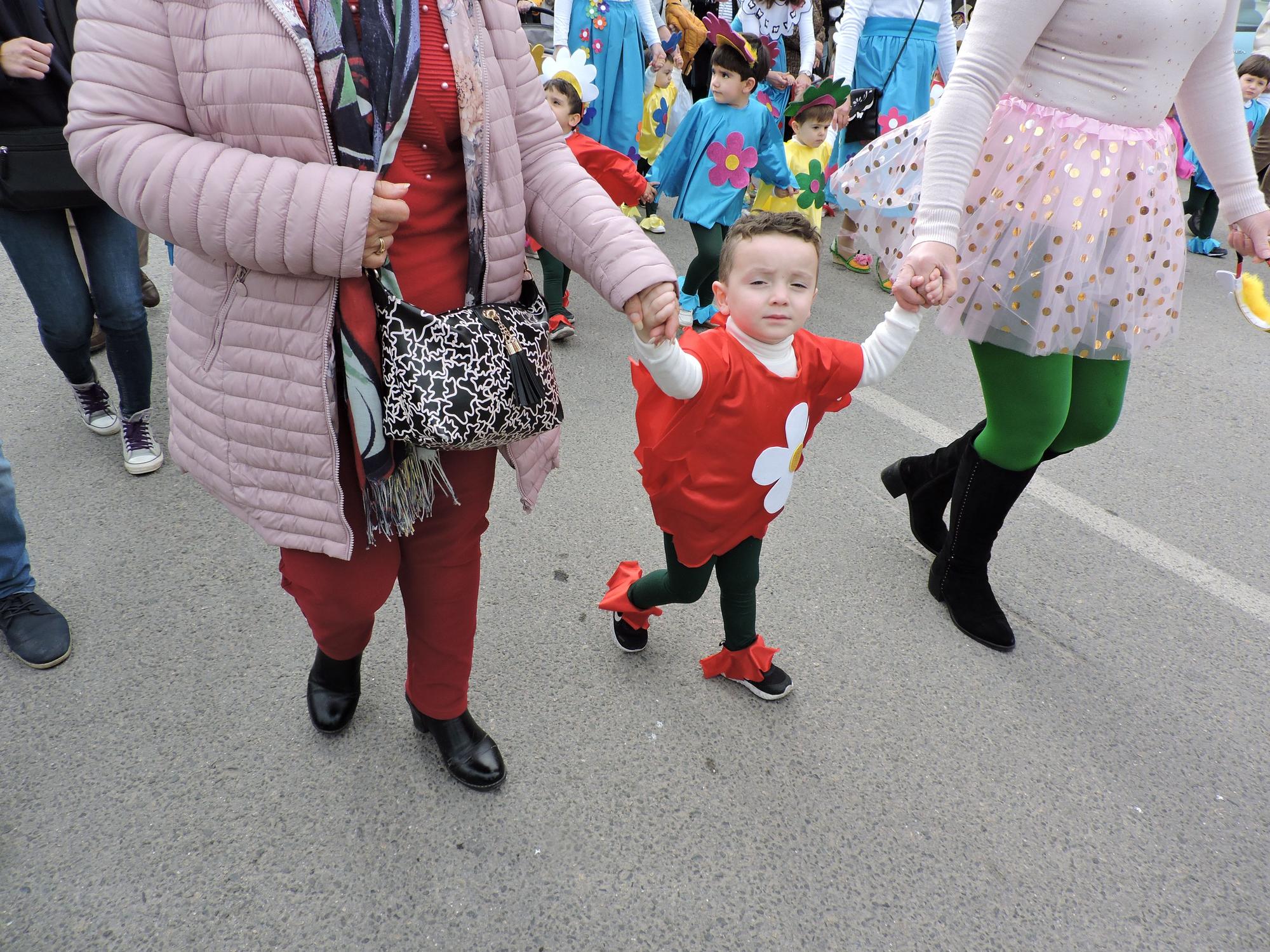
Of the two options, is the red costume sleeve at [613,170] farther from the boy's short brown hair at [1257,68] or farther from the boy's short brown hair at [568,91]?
the boy's short brown hair at [1257,68]

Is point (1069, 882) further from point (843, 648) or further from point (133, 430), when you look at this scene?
point (133, 430)

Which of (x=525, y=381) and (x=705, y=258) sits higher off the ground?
(x=525, y=381)

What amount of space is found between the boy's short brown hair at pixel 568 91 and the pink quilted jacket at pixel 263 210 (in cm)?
257

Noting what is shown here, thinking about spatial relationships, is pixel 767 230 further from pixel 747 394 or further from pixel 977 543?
pixel 977 543

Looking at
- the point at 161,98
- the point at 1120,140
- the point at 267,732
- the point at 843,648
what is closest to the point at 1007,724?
the point at 843,648

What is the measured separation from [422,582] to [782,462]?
2.67 feet

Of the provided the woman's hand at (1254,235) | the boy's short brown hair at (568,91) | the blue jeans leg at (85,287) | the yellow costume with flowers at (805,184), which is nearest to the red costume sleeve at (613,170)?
the boy's short brown hair at (568,91)

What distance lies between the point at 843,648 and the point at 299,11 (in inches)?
79.0

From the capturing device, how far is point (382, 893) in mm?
1716

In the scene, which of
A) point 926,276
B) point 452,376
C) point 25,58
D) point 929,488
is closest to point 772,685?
point 929,488

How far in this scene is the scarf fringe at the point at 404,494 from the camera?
5.08 ft

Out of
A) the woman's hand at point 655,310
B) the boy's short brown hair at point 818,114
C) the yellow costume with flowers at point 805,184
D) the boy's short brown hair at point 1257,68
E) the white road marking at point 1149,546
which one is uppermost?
the boy's short brown hair at point 1257,68

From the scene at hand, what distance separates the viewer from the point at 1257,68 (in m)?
6.92

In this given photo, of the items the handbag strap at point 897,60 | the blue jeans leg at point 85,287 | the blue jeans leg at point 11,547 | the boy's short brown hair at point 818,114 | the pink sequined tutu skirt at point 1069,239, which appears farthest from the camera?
the handbag strap at point 897,60
